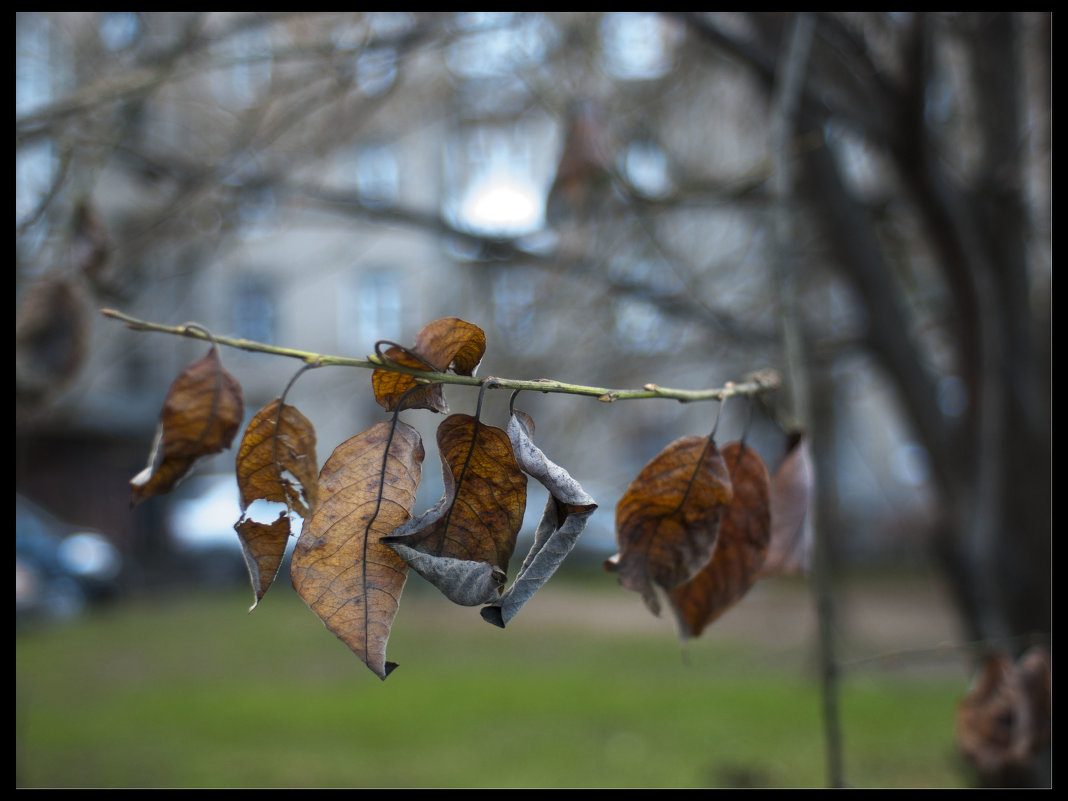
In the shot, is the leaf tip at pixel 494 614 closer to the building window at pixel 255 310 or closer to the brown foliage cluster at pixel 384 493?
the brown foliage cluster at pixel 384 493

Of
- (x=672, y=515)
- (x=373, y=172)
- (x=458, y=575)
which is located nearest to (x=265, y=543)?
(x=458, y=575)

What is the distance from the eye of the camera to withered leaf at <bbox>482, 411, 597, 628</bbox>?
2.68 ft

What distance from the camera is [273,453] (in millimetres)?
880

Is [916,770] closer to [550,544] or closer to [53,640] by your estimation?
[550,544]

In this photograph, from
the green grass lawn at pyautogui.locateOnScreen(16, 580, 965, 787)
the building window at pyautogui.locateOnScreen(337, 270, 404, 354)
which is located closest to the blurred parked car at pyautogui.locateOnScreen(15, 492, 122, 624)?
the green grass lawn at pyautogui.locateOnScreen(16, 580, 965, 787)

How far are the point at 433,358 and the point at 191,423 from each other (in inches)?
9.6

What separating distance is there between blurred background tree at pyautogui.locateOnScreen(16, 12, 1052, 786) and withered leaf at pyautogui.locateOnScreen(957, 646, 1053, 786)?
84cm

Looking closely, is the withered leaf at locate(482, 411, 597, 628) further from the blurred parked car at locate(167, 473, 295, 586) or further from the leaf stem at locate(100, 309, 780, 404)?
the blurred parked car at locate(167, 473, 295, 586)

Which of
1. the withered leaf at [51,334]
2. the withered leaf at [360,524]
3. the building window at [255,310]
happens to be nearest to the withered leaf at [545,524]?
the withered leaf at [360,524]

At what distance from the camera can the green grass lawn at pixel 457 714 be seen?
517cm

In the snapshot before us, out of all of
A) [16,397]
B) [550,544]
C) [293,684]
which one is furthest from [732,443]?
[293,684]

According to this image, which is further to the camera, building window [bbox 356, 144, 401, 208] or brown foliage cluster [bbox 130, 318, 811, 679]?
building window [bbox 356, 144, 401, 208]

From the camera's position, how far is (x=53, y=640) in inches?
392
